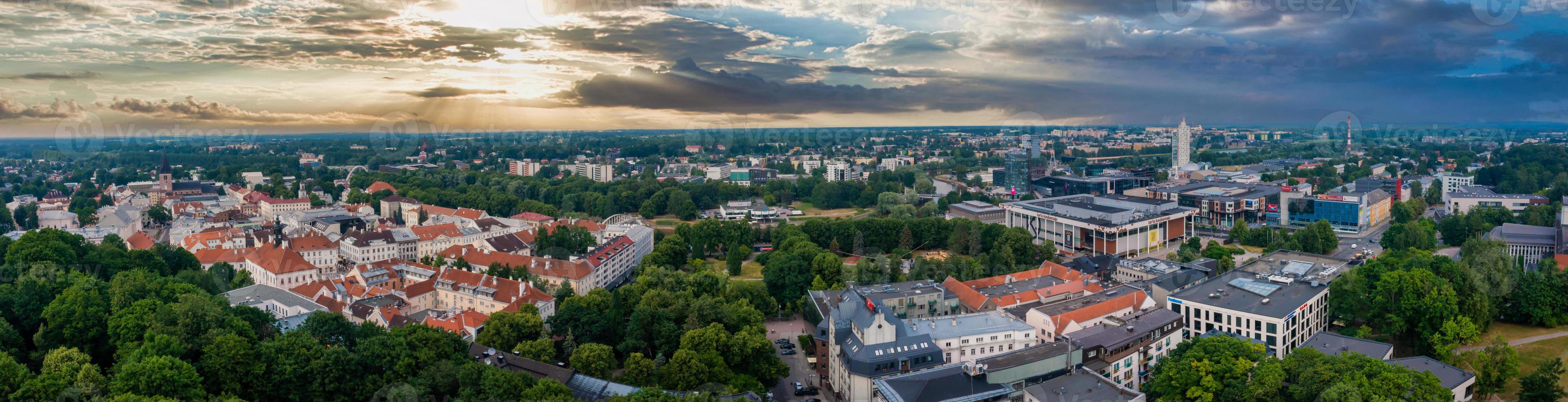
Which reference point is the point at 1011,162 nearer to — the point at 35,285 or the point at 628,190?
the point at 628,190

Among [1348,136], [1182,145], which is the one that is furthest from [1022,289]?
[1348,136]

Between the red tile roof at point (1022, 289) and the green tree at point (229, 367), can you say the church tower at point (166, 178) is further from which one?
the red tile roof at point (1022, 289)

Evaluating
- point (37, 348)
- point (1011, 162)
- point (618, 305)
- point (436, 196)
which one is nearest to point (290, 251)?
point (37, 348)

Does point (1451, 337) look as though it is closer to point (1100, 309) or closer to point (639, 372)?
point (1100, 309)

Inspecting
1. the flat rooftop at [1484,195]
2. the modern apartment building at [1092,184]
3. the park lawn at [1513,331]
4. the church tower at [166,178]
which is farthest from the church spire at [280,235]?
the flat rooftop at [1484,195]

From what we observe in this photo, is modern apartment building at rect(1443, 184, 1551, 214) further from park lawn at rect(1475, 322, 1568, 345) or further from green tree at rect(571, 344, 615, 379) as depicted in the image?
green tree at rect(571, 344, 615, 379)

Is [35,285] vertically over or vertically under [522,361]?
over
